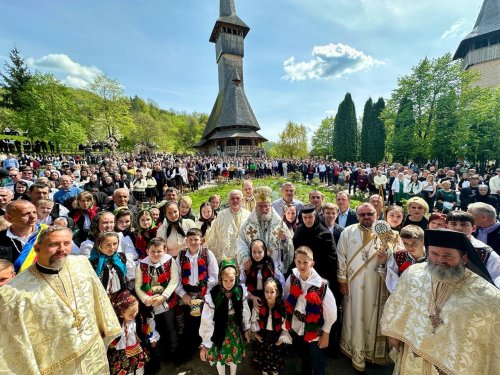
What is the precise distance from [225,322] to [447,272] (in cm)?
239

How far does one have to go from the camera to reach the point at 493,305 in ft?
6.31

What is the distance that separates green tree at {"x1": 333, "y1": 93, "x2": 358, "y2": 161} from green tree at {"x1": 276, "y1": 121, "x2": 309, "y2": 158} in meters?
8.03

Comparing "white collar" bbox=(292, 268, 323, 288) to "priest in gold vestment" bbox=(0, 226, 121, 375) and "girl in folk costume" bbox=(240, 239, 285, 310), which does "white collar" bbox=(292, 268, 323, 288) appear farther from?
Result: "priest in gold vestment" bbox=(0, 226, 121, 375)

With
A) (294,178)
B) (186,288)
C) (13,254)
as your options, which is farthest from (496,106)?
(13,254)

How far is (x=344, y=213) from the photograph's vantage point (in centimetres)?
496

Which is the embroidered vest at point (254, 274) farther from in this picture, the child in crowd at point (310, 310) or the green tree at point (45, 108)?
the green tree at point (45, 108)

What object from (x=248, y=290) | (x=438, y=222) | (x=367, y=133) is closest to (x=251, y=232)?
(x=248, y=290)

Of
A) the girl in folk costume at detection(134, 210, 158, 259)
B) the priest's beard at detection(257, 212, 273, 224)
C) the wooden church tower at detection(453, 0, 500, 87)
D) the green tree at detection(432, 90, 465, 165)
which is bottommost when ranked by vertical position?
the girl in folk costume at detection(134, 210, 158, 259)

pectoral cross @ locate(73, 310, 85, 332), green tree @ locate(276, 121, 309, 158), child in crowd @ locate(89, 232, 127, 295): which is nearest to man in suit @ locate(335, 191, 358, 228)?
child in crowd @ locate(89, 232, 127, 295)

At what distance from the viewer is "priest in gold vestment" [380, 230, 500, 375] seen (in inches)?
75.5

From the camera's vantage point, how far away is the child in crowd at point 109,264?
299 centimetres

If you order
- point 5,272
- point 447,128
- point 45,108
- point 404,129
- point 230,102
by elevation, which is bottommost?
point 5,272

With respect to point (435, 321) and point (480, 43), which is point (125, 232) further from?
point (480, 43)

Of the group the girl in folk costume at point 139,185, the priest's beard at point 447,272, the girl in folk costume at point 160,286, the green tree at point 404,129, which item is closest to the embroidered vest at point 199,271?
the girl in folk costume at point 160,286
